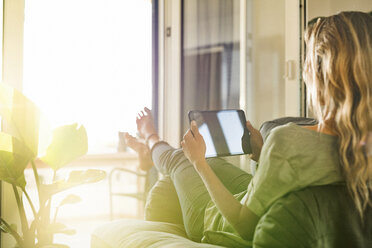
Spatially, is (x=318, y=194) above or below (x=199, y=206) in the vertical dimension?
above

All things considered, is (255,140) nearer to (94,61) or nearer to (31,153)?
(31,153)

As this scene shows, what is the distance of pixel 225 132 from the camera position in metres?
1.34

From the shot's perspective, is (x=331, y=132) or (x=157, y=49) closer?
(x=331, y=132)

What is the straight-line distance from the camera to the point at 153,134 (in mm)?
1682

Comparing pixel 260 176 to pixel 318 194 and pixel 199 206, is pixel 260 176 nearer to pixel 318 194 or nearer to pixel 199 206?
pixel 318 194

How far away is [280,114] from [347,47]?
175 centimetres


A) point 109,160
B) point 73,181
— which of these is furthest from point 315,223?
point 109,160

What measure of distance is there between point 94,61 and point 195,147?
2.27 m

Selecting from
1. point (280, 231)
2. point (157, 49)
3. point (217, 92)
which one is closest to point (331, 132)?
point (280, 231)

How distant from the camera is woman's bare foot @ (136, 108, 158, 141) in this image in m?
1.70

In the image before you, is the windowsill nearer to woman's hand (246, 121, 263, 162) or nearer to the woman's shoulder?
woman's hand (246, 121, 263, 162)

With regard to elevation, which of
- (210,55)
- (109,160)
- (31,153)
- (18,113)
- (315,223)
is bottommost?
(109,160)

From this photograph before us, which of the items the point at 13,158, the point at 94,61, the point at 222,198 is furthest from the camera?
the point at 94,61

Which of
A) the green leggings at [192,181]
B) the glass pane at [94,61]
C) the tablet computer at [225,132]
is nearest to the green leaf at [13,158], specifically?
the green leggings at [192,181]
